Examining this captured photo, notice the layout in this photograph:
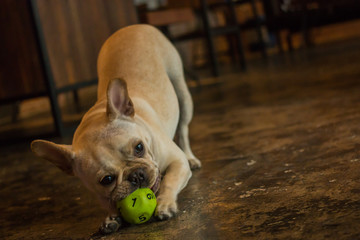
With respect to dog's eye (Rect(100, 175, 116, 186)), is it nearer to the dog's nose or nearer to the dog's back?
the dog's nose

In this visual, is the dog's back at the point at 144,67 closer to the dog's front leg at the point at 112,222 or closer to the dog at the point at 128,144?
the dog at the point at 128,144

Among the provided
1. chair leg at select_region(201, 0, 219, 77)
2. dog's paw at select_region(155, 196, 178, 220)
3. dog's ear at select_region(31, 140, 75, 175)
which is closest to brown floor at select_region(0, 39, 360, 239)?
dog's paw at select_region(155, 196, 178, 220)

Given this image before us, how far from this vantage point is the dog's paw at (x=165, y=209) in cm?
203

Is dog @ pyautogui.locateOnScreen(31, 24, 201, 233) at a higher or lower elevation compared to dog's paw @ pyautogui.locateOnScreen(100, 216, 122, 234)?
higher

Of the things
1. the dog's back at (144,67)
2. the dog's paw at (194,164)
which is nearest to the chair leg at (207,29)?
the dog's back at (144,67)

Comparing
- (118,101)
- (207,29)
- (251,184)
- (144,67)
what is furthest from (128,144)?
(207,29)

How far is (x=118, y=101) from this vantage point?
7.54 ft

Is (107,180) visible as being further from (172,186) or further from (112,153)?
(172,186)

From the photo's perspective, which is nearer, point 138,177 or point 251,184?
point 138,177

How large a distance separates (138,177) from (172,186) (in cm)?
29

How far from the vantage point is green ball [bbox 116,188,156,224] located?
6.44 feet

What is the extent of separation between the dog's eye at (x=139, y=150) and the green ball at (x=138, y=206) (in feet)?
0.54

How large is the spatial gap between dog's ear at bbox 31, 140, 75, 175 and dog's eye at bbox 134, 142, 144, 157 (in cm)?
27

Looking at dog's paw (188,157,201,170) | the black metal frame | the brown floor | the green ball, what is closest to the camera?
the brown floor
